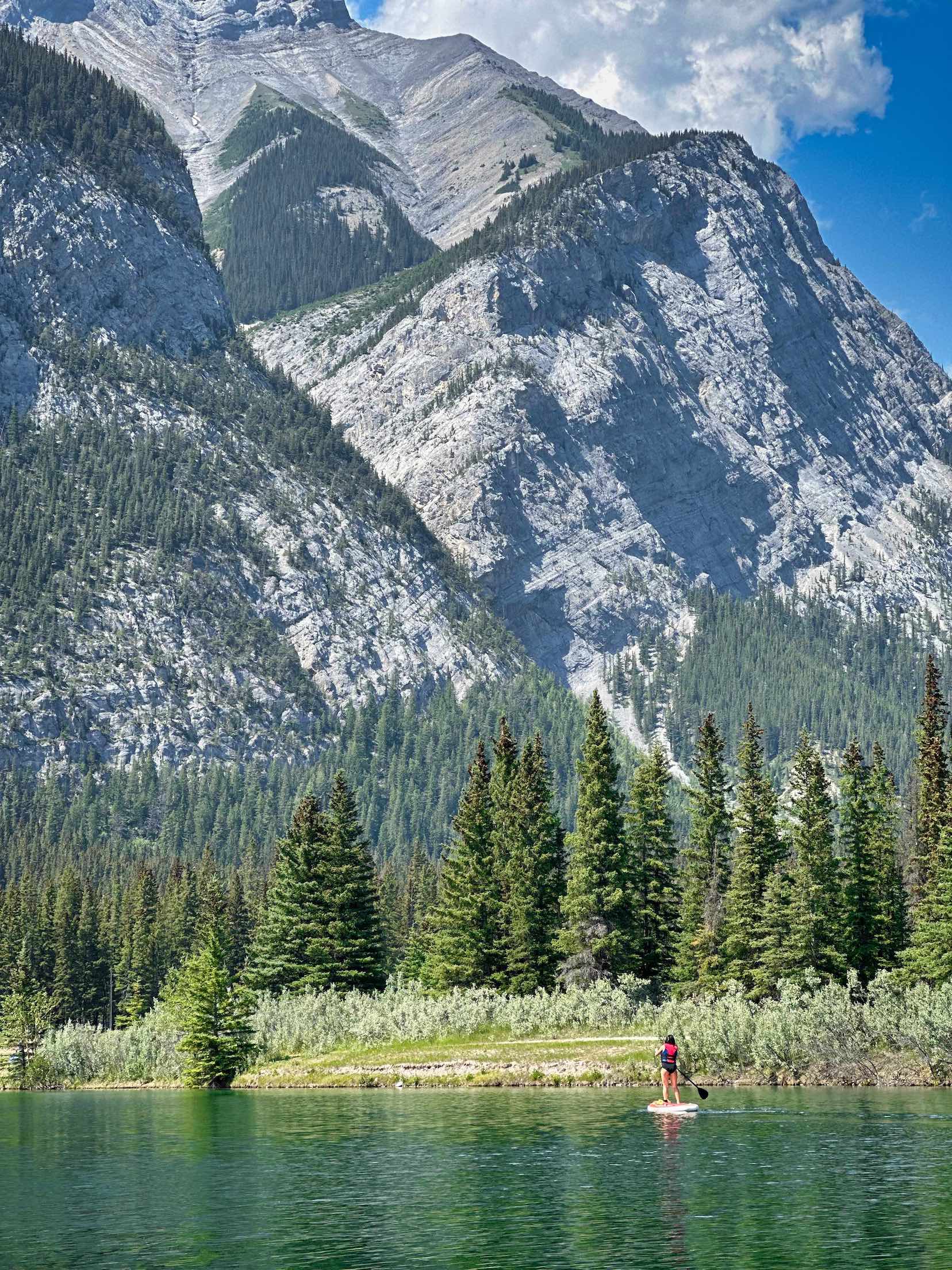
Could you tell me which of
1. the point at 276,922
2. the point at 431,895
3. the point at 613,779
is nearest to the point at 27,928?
the point at 431,895

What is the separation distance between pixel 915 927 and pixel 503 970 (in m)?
25.6

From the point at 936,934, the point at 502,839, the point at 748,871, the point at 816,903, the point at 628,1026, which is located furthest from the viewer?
the point at 502,839

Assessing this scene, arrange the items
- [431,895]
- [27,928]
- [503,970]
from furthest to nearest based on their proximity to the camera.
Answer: [431,895] → [27,928] → [503,970]

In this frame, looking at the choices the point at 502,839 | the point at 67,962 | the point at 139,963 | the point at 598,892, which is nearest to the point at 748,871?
the point at 598,892

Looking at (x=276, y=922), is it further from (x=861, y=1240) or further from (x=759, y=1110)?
(x=861, y=1240)

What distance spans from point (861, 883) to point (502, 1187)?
55112 mm

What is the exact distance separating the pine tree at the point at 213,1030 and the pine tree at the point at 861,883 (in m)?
36.0

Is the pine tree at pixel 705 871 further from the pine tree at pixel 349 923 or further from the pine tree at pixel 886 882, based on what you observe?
the pine tree at pixel 349 923

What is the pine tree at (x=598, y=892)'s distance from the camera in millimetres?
89188

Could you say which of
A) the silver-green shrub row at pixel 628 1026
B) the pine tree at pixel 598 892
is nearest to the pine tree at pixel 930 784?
the silver-green shrub row at pixel 628 1026

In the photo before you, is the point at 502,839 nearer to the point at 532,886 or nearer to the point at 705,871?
the point at 532,886

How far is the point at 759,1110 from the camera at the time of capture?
191 feet

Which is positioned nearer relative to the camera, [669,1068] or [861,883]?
[669,1068]

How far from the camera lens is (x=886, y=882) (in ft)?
305
